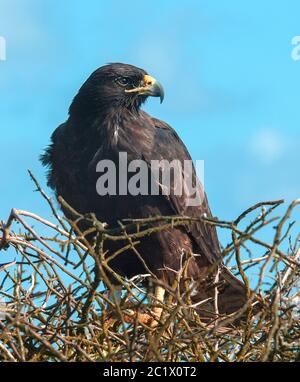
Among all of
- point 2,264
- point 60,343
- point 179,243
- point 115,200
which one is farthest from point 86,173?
point 60,343

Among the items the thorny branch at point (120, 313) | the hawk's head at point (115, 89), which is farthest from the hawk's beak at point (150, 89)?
the thorny branch at point (120, 313)

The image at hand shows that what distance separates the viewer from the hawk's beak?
8828 mm

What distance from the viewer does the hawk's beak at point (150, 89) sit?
29.0 ft

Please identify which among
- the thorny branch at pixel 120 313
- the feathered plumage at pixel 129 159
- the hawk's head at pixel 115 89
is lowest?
the thorny branch at pixel 120 313

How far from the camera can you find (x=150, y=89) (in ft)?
29.0

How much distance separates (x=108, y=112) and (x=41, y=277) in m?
2.72

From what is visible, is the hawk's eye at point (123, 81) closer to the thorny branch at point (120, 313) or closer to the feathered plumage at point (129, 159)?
the feathered plumage at point (129, 159)

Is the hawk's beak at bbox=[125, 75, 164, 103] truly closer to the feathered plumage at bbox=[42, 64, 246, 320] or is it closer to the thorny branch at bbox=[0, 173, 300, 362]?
the feathered plumage at bbox=[42, 64, 246, 320]

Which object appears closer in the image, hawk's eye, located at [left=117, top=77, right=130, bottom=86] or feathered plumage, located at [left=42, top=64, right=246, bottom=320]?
feathered plumage, located at [left=42, top=64, right=246, bottom=320]

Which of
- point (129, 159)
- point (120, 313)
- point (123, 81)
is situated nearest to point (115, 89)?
point (123, 81)

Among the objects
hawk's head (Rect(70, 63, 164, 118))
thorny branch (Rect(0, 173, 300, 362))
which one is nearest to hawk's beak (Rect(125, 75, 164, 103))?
hawk's head (Rect(70, 63, 164, 118))

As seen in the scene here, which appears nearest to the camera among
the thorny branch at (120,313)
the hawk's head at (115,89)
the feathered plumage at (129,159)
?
the thorny branch at (120,313)

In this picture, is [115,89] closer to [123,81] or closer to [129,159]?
[123,81]
